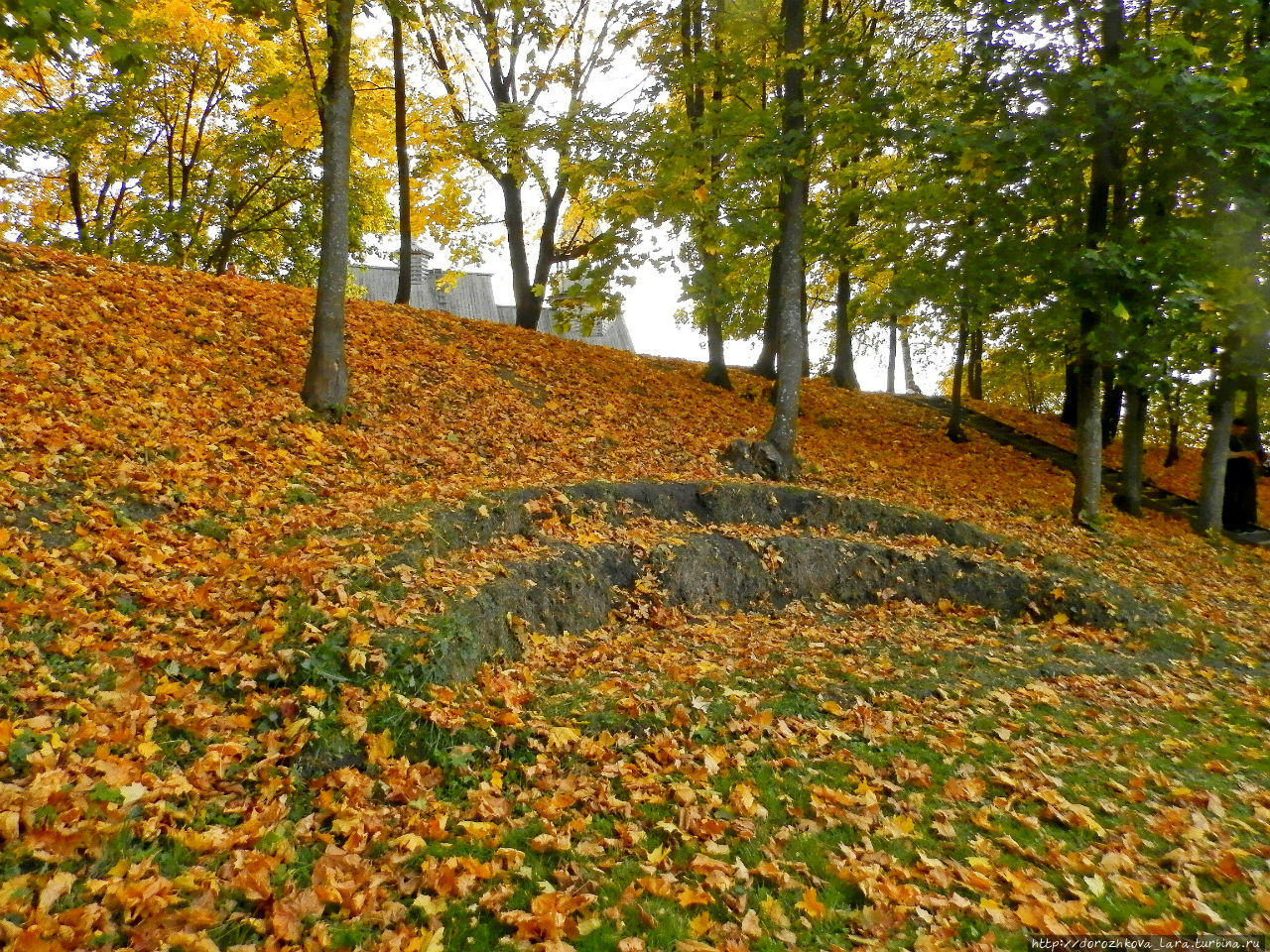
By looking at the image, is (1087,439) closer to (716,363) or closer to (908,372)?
(716,363)

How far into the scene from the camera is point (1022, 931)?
3.62 m

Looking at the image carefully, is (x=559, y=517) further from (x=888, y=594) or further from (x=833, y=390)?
(x=833, y=390)

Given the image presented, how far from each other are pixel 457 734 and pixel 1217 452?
1565 cm

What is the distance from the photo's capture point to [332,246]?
1009 cm

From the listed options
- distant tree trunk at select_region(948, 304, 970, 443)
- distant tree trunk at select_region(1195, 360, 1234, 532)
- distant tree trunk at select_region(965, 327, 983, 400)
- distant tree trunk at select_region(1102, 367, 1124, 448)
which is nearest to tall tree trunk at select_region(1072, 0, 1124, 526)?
distant tree trunk at select_region(1195, 360, 1234, 532)

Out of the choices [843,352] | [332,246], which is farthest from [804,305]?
[332,246]

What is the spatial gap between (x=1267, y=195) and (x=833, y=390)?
1132 cm

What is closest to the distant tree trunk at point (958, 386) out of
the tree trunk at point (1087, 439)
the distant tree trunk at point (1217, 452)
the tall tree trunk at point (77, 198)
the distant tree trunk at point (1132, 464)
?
the distant tree trunk at point (1132, 464)

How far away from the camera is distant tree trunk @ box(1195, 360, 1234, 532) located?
1385 cm

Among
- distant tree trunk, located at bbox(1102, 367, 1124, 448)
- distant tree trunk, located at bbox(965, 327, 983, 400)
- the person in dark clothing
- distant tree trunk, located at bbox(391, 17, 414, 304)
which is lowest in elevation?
the person in dark clothing

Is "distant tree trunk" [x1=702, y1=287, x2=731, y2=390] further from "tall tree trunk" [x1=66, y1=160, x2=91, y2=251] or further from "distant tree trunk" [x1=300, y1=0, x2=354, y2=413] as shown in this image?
"tall tree trunk" [x1=66, y1=160, x2=91, y2=251]

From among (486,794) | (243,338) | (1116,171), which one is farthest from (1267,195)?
(243,338)

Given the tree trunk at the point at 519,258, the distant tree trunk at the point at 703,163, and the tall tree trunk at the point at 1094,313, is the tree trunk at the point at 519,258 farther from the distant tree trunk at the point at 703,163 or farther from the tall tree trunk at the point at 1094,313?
the tall tree trunk at the point at 1094,313

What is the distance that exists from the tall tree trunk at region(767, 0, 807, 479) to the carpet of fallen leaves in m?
3.74
